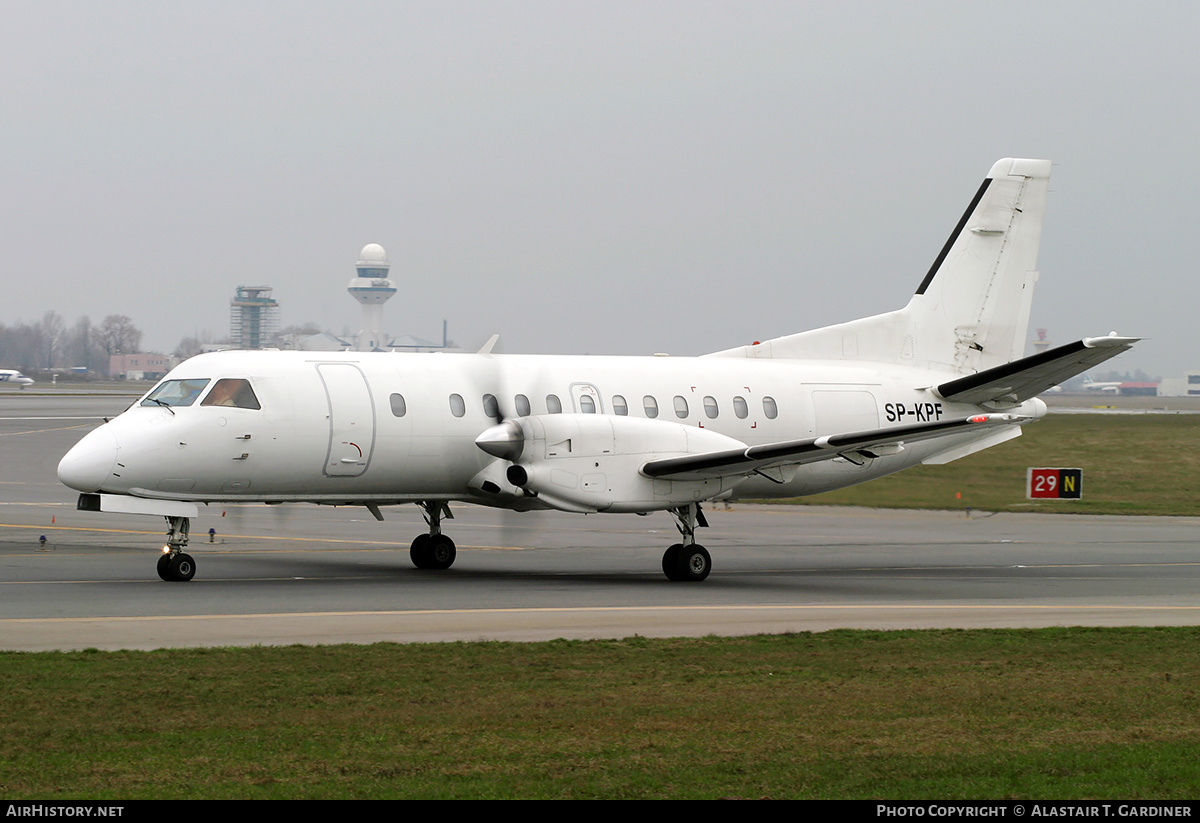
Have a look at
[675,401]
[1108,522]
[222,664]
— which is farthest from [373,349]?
[1108,522]

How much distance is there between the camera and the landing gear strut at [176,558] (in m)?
18.2

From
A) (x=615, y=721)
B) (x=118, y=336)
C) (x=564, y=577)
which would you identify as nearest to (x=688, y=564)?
(x=564, y=577)

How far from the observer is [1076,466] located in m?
41.4

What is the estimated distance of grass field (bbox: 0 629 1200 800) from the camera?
7.80 meters

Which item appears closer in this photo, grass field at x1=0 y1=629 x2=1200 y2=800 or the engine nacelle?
grass field at x1=0 y1=629 x2=1200 y2=800

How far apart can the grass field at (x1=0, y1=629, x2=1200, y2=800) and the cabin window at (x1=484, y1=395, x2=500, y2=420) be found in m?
7.67

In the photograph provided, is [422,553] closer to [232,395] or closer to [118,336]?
[232,395]

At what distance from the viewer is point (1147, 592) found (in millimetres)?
18859

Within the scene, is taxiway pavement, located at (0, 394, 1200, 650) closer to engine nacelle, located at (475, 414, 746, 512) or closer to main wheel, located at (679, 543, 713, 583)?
main wheel, located at (679, 543, 713, 583)

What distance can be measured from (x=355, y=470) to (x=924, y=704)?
10.9 meters

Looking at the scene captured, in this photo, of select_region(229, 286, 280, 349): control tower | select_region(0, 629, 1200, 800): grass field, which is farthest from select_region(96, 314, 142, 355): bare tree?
select_region(0, 629, 1200, 800): grass field

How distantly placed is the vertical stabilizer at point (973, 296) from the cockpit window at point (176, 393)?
395 inches

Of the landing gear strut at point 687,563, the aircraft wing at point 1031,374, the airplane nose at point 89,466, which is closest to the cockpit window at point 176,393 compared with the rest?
the airplane nose at point 89,466

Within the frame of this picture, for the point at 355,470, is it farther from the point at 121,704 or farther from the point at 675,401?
the point at 121,704
